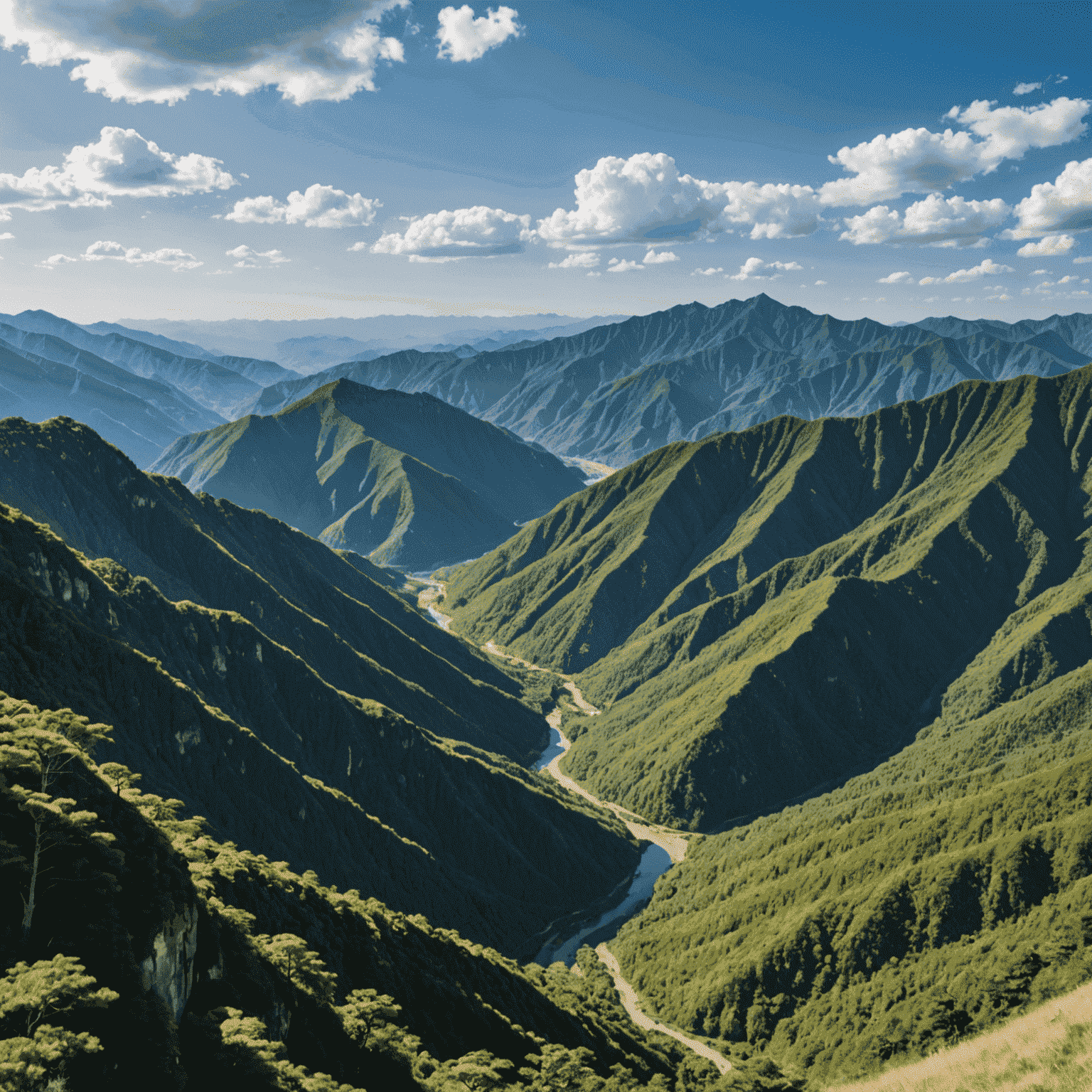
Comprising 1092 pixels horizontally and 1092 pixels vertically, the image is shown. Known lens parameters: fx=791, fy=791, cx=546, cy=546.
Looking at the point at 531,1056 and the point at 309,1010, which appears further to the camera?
the point at 531,1056

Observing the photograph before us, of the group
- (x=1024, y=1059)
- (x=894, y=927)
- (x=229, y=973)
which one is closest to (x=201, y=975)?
(x=229, y=973)

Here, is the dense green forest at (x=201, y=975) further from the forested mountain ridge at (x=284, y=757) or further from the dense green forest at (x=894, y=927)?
the forested mountain ridge at (x=284, y=757)

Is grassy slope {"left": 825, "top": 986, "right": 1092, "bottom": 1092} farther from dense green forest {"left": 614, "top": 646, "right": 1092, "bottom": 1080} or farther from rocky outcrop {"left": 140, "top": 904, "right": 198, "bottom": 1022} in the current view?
dense green forest {"left": 614, "top": 646, "right": 1092, "bottom": 1080}

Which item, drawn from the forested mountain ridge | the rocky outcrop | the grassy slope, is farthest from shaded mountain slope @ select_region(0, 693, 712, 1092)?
the grassy slope

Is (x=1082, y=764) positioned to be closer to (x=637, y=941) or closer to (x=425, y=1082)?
(x=637, y=941)

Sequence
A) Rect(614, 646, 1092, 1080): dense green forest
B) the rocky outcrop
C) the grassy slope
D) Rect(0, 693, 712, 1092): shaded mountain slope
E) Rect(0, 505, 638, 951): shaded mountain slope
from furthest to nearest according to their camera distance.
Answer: Rect(0, 505, 638, 951): shaded mountain slope < Rect(614, 646, 1092, 1080): dense green forest < the rocky outcrop < Rect(0, 693, 712, 1092): shaded mountain slope < the grassy slope

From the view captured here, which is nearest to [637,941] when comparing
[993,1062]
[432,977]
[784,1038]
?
[784,1038]
